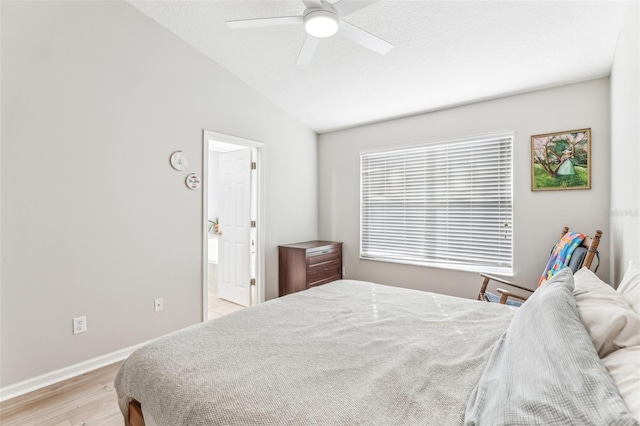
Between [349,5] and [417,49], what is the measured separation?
1.03 m

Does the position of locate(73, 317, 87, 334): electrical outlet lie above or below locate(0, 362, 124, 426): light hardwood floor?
above

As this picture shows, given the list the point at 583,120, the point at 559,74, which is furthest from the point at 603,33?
the point at 583,120

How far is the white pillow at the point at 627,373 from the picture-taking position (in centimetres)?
64

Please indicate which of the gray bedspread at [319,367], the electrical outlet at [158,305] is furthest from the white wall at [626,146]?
the electrical outlet at [158,305]

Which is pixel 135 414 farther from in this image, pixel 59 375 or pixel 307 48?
pixel 307 48

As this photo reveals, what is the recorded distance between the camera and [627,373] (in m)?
0.74

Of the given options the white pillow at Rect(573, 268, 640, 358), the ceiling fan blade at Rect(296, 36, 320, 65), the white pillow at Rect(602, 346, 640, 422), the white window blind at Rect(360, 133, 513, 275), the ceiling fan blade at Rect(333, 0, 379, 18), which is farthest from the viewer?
the white window blind at Rect(360, 133, 513, 275)

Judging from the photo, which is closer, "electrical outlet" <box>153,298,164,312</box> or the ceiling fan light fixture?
the ceiling fan light fixture

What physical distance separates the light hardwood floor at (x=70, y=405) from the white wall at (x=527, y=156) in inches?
117

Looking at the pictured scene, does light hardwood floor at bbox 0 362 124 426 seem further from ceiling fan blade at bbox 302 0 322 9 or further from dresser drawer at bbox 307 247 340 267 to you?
ceiling fan blade at bbox 302 0 322 9

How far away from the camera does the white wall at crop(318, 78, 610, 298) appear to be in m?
2.67

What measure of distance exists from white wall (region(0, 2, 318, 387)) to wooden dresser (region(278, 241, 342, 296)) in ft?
3.57

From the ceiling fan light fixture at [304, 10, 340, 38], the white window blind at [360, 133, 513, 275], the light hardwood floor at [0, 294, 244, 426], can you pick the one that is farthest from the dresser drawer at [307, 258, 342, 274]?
the ceiling fan light fixture at [304, 10, 340, 38]

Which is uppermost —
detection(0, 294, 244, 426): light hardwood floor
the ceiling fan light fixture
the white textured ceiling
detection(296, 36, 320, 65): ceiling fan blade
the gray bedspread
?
the white textured ceiling
